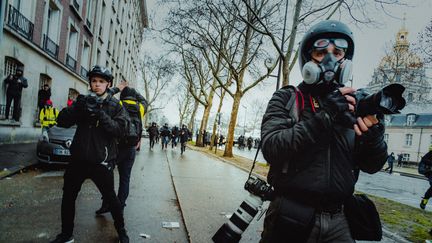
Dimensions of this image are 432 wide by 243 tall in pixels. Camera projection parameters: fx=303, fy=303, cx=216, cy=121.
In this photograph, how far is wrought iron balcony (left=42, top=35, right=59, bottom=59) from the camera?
594 inches

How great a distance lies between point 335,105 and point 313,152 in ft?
0.93

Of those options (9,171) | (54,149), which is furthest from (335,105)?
(54,149)

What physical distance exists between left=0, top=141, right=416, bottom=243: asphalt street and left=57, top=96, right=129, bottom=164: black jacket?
108cm

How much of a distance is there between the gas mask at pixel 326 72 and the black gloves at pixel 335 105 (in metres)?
0.10

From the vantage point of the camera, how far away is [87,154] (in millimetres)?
3131

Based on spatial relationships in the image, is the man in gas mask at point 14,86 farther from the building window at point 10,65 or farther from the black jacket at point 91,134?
the black jacket at point 91,134

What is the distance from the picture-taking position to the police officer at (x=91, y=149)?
3139 mm

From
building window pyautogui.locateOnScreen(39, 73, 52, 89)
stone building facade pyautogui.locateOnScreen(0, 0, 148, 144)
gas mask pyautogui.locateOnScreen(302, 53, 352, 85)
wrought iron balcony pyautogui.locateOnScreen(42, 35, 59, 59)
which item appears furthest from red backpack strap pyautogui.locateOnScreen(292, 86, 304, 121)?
wrought iron balcony pyautogui.locateOnScreen(42, 35, 59, 59)

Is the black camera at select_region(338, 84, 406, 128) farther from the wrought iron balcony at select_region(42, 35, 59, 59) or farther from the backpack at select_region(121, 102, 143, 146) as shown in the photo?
the wrought iron balcony at select_region(42, 35, 59, 59)

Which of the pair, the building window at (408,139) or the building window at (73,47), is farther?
the building window at (408,139)

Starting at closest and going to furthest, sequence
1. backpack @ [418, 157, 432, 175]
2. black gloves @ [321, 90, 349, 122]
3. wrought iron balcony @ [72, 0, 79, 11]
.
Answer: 1. black gloves @ [321, 90, 349, 122]
2. backpack @ [418, 157, 432, 175]
3. wrought iron balcony @ [72, 0, 79, 11]

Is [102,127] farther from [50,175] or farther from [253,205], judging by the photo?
[50,175]

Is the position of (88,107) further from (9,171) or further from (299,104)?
(9,171)

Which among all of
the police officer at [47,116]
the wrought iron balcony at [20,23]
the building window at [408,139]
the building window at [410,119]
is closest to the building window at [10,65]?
the wrought iron balcony at [20,23]
